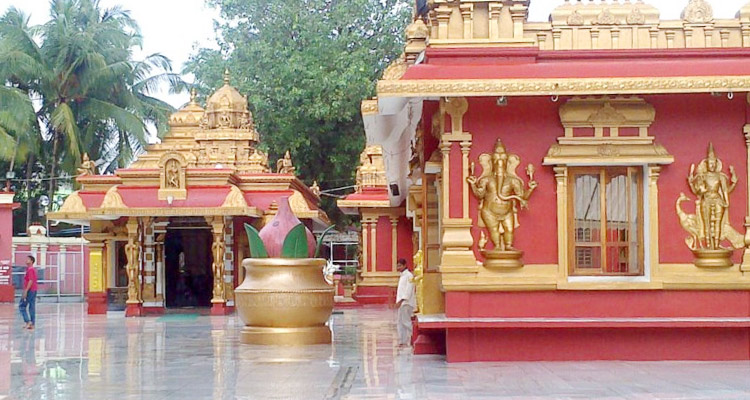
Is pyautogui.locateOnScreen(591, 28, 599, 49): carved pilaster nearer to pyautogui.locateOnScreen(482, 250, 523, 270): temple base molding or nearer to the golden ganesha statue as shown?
the golden ganesha statue

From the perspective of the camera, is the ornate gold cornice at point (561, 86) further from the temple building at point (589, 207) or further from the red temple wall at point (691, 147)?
the red temple wall at point (691, 147)

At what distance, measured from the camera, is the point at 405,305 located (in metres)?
15.9

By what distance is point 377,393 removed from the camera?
35.1 feet

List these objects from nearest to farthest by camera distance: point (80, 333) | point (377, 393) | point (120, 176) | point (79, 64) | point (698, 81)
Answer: point (377, 393), point (698, 81), point (80, 333), point (120, 176), point (79, 64)

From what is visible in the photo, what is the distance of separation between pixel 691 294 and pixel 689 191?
1.19 meters

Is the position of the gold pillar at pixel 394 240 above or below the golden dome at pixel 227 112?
below

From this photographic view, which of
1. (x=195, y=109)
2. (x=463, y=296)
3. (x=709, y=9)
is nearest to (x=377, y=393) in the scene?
(x=463, y=296)

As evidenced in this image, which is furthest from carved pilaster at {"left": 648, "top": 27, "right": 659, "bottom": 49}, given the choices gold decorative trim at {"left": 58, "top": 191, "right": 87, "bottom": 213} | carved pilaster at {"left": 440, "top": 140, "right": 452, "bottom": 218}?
gold decorative trim at {"left": 58, "top": 191, "right": 87, "bottom": 213}

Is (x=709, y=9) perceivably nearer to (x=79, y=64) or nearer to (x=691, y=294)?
(x=691, y=294)

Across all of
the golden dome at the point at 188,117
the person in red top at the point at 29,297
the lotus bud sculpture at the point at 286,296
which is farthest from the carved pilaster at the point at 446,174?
the golden dome at the point at 188,117

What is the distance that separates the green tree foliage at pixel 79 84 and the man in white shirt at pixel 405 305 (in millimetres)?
27281

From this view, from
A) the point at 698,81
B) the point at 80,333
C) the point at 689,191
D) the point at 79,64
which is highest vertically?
the point at 79,64

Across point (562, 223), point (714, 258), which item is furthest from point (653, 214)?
point (562, 223)

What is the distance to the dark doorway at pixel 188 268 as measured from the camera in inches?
1232
